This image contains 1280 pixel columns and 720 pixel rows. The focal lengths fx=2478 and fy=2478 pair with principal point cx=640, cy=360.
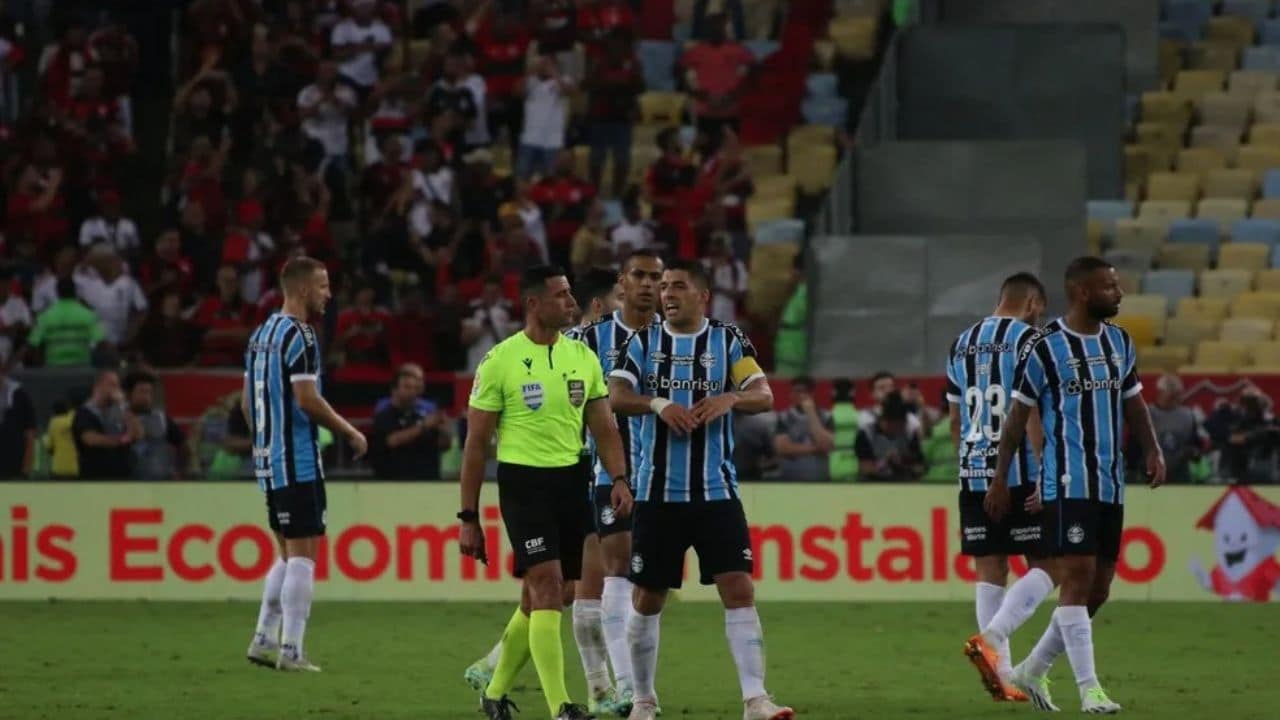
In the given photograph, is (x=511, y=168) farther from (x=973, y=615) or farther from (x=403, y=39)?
(x=973, y=615)

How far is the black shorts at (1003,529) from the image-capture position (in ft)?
42.9

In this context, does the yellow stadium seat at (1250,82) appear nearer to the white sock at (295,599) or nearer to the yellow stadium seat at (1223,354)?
the yellow stadium seat at (1223,354)

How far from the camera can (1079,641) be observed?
11.8 metres

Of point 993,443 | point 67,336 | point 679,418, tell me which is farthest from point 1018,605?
point 67,336

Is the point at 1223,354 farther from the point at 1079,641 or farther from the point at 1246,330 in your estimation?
the point at 1079,641

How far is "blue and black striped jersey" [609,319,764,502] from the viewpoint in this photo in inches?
432

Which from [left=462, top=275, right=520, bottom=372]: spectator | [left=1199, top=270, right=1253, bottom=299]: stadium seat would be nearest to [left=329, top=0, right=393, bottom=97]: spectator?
[left=462, top=275, right=520, bottom=372]: spectator

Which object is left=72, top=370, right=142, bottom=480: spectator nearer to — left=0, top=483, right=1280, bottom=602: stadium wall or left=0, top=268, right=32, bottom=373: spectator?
left=0, top=483, right=1280, bottom=602: stadium wall

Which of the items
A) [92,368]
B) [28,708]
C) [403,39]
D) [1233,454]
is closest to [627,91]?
[403,39]

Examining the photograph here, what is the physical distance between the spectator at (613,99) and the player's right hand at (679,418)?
16.2m

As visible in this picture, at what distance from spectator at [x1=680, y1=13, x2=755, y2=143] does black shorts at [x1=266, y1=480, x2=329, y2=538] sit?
13.5 meters

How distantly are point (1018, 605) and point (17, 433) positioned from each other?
1059 cm

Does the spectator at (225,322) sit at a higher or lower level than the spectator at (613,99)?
lower

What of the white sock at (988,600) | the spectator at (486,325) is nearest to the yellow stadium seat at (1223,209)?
the spectator at (486,325)
